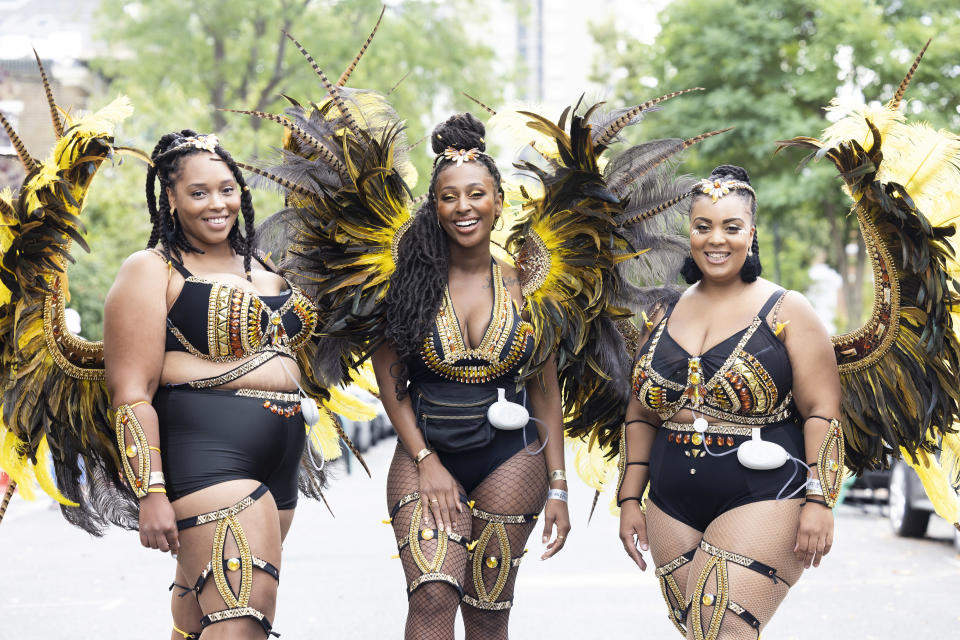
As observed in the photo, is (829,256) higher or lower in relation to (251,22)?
lower

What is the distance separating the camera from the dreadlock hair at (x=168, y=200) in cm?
390

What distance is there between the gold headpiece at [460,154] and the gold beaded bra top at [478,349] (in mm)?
485

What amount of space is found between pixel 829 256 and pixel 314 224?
26.2 metres

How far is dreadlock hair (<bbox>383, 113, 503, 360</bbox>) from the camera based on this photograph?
407cm

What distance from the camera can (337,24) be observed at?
26.6 m

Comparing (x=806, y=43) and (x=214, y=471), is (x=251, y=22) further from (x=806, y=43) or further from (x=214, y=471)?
(x=214, y=471)

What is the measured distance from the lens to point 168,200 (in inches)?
156

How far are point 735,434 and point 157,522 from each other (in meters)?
1.94

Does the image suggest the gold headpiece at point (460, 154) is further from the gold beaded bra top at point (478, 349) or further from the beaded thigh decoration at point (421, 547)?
the beaded thigh decoration at point (421, 547)

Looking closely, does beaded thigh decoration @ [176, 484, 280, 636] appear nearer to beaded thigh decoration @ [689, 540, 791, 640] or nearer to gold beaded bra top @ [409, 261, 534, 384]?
gold beaded bra top @ [409, 261, 534, 384]

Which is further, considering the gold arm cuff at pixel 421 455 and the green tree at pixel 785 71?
the green tree at pixel 785 71

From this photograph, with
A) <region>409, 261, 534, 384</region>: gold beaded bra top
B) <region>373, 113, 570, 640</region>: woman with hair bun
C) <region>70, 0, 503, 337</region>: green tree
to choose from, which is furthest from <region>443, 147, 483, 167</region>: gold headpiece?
<region>70, 0, 503, 337</region>: green tree

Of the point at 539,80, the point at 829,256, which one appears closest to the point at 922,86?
the point at 829,256

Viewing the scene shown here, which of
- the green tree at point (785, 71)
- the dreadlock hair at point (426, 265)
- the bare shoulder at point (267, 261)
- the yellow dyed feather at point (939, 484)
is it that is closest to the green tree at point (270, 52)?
the green tree at point (785, 71)
